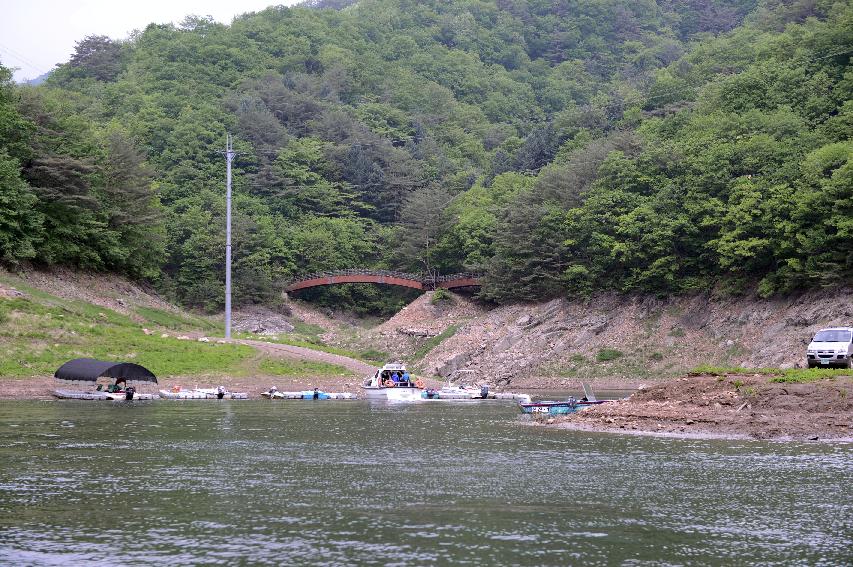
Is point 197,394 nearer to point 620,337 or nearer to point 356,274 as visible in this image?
point 620,337

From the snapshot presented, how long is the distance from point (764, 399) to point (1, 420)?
31581 mm

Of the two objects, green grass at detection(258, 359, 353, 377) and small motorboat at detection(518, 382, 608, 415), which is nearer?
small motorboat at detection(518, 382, 608, 415)

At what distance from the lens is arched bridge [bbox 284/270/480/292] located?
112938mm

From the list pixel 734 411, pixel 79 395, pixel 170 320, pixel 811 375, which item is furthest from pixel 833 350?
pixel 170 320

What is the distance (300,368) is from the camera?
71125 mm

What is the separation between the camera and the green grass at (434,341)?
9656 centimetres

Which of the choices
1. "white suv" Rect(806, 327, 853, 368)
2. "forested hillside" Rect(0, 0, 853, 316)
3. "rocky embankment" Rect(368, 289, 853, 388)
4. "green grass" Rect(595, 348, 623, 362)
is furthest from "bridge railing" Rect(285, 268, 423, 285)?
"white suv" Rect(806, 327, 853, 368)

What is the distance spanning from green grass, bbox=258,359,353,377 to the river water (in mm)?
31406

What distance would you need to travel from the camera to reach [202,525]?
19.9 metres

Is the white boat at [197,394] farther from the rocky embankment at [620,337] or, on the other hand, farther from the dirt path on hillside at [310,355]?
the rocky embankment at [620,337]

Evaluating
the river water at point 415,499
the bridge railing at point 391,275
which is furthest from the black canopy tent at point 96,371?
the bridge railing at point 391,275

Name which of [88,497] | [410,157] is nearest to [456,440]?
[88,497]

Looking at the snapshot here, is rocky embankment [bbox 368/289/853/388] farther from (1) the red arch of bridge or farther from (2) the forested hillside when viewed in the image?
(1) the red arch of bridge

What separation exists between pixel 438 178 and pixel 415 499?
457 feet
